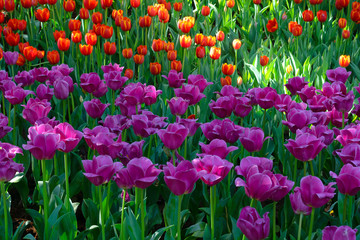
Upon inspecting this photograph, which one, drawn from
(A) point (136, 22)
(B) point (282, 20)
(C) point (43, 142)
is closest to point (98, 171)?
(C) point (43, 142)

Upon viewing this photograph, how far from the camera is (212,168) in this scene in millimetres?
1482

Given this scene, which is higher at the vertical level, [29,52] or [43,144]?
[43,144]

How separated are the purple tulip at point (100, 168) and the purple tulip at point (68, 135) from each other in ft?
0.45

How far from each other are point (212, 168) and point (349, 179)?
1.28ft

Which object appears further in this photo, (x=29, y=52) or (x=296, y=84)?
(x=29, y=52)

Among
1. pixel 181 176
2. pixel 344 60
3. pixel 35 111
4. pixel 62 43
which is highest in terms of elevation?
pixel 181 176

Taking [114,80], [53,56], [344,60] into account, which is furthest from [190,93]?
[344,60]

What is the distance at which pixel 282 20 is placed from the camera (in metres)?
4.37

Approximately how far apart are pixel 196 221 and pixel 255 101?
623 mm

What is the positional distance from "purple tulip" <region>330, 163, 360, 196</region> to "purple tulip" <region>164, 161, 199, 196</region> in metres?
0.41

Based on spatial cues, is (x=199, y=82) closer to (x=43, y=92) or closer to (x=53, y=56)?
(x=43, y=92)

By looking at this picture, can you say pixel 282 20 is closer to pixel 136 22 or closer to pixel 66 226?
pixel 136 22

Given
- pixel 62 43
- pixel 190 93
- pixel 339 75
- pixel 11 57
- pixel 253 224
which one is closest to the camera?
pixel 253 224

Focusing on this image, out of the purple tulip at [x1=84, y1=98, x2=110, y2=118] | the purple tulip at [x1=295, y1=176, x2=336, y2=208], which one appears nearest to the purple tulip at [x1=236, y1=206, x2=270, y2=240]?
the purple tulip at [x1=295, y1=176, x2=336, y2=208]
